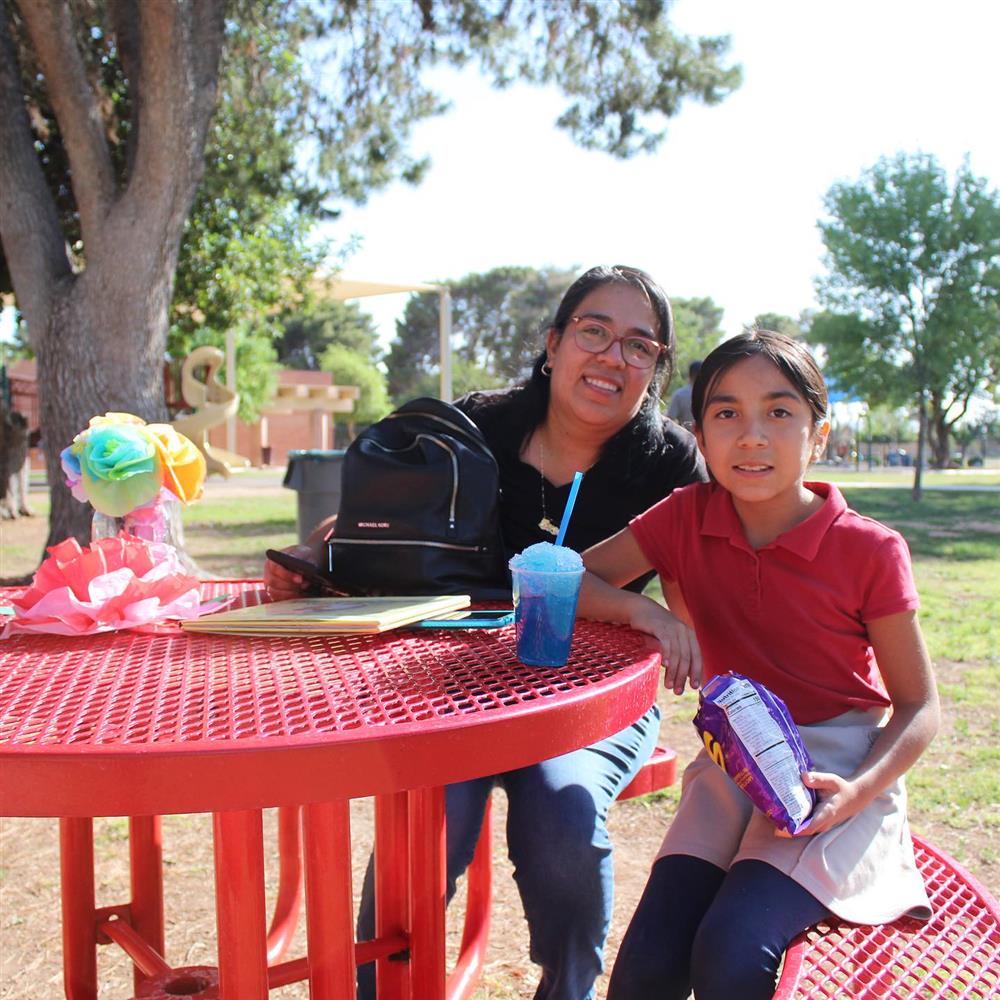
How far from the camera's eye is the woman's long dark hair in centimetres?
218

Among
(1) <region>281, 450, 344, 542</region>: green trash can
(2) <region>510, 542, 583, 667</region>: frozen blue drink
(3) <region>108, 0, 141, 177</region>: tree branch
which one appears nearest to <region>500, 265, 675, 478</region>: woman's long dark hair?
(2) <region>510, 542, 583, 667</region>: frozen blue drink

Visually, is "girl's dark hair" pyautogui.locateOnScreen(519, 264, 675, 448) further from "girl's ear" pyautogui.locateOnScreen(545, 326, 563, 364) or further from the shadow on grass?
the shadow on grass

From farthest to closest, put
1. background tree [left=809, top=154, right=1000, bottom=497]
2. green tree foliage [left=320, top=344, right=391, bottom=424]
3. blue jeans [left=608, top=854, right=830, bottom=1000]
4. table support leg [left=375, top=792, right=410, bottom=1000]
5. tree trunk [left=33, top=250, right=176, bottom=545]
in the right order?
green tree foliage [left=320, top=344, right=391, bottom=424]
background tree [left=809, top=154, right=1000, bottom=497]
tree trunk [left=33, top=250, right=176, bottom=545]
table support leg [left=375, top=792, right=410, bottom=1000]
blue jeans [left=608, top=854, right=830, bottom=1000]

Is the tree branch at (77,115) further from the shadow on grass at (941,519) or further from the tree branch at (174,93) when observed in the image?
the shadow on grass at (941,519)

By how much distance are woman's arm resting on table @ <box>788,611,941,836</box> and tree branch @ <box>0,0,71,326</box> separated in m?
6.25

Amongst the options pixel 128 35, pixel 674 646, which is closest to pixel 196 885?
pixel 674 646

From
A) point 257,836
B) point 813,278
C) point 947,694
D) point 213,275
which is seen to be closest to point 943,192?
point 813,278

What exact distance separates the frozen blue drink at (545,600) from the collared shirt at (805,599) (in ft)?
1.49

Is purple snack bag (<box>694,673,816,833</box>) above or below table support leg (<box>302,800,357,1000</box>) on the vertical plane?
above

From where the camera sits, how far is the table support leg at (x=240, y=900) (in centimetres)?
116

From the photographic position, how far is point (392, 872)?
5.46 feet

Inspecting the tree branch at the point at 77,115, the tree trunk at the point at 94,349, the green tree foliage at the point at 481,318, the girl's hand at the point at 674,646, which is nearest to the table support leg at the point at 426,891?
the girl's hand at the point at 674,646

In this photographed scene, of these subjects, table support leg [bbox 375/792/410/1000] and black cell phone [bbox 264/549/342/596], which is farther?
black cell phone [bbox 264/549/342/596]

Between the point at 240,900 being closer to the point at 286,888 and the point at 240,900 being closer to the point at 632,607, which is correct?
the point at 632,607
